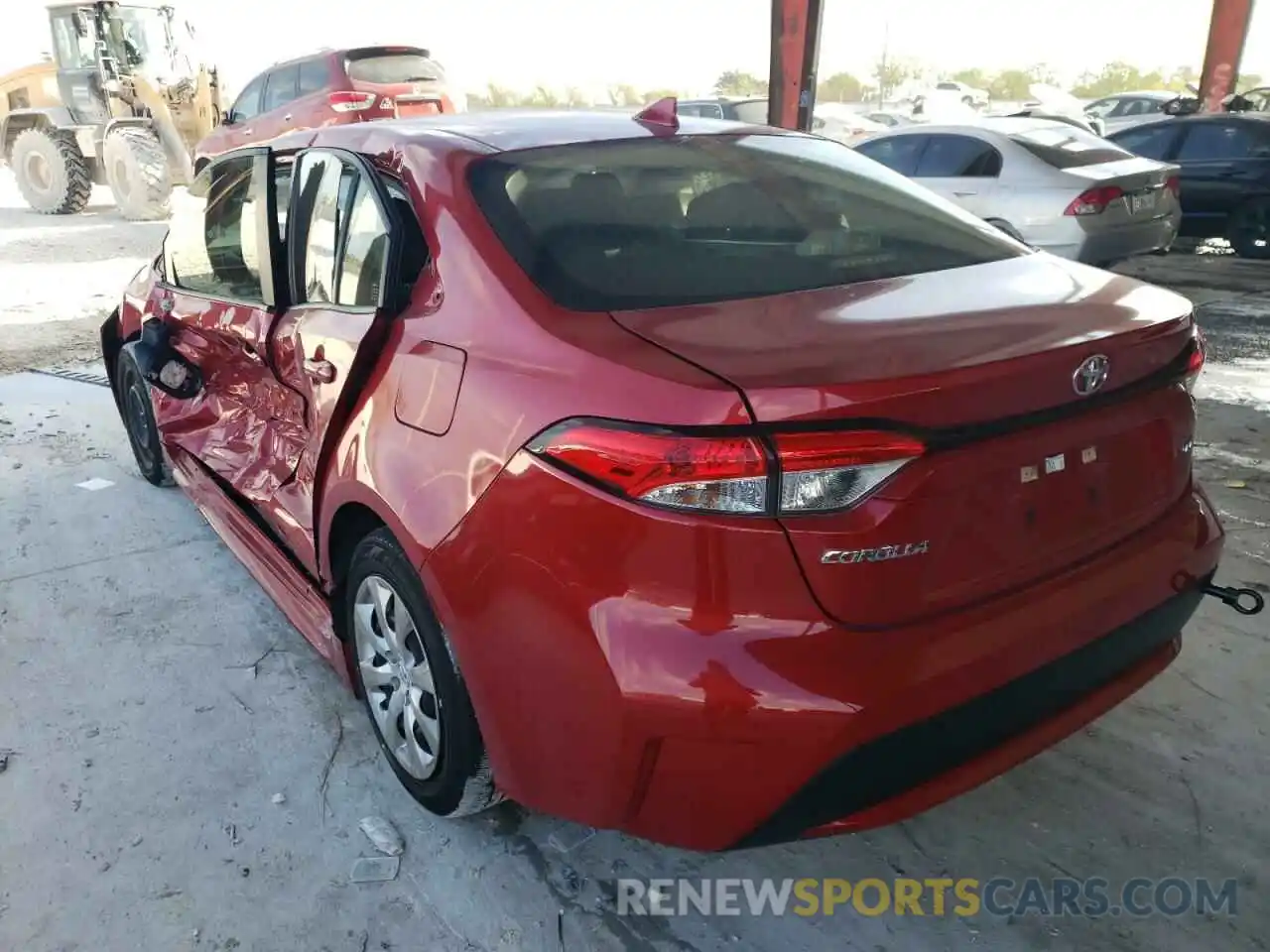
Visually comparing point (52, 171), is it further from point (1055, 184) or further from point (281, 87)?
point (1055, 184)

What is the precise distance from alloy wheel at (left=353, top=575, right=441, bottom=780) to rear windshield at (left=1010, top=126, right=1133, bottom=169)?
7.04 m

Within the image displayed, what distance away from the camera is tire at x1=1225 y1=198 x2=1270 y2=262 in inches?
372

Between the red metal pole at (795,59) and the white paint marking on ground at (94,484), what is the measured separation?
33.2 ft

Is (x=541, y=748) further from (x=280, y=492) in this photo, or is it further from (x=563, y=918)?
(x=280, y=492)

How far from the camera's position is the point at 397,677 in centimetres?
232

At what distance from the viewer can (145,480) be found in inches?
182

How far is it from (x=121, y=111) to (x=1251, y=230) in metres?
14.2

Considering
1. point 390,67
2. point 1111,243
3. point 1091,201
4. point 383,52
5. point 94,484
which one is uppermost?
point 383,52

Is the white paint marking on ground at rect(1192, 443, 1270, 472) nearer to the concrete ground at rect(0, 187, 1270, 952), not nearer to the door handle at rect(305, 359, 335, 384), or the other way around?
the concrete ground at rect(0, 187, 1270, 952)

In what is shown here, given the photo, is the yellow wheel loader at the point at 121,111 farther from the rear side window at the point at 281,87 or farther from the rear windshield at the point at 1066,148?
the rear windshield at the point at 1066,148

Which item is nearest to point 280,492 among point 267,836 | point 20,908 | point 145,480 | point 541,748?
point 267,836

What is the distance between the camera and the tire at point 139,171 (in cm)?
1320

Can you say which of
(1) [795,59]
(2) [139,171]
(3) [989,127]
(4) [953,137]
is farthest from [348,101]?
(3) [989,127]

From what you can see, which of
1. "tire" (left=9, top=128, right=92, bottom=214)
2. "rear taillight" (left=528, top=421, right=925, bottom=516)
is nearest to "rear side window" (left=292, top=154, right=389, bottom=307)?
"rear taillight" (left=528, top=421, right=925, bottom=516)
